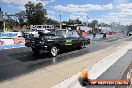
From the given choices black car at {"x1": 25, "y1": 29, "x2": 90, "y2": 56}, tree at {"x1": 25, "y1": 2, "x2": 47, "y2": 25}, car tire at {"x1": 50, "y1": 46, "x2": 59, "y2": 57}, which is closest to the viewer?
black car at {"x1": 25, "y1": 29, "x2": 90, "y2": 56}

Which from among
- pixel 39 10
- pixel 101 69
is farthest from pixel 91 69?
pixel 39 10

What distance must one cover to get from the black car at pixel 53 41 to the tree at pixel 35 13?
310 ft

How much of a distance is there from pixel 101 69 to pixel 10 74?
13.3ft

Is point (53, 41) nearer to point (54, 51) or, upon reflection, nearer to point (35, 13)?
point (54, 51)

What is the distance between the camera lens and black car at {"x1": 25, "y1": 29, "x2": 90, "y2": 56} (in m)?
17.2

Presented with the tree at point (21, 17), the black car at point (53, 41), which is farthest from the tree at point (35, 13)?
the black car at point (53, 41)

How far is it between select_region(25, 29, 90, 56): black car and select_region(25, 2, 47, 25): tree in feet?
310

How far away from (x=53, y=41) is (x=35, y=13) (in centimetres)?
9776

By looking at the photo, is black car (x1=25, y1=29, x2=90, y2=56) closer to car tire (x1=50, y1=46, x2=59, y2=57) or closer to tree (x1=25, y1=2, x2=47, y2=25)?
car tire (x1=50, y1=46, x2=59, y2=57)

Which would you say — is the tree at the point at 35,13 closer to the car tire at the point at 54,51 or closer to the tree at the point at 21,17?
the tree at the point at 21,17

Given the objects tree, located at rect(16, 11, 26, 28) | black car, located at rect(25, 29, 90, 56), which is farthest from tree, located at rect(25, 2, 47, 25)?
black car, located at rect(25, 29, 90, 56)

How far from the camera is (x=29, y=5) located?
115 meters

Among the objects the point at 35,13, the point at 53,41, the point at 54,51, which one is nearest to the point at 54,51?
the point at 54,51

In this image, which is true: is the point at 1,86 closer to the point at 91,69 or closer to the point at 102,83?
the point at 102,83
